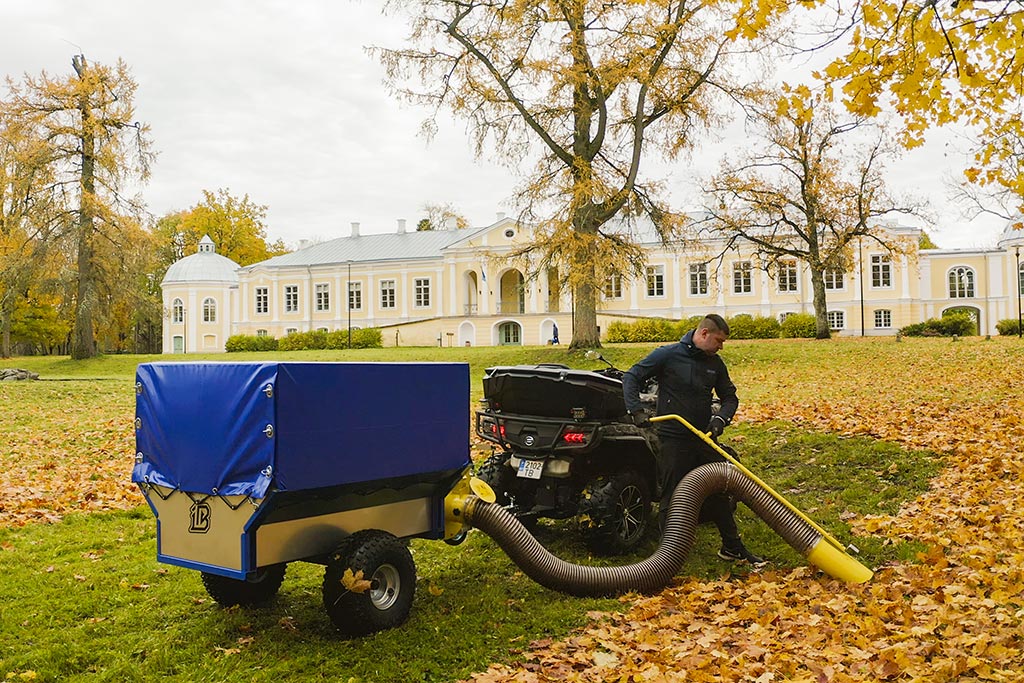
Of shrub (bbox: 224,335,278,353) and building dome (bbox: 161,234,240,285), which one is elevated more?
building dome (bbox: 161,234,240,285)

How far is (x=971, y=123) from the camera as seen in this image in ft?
34.3

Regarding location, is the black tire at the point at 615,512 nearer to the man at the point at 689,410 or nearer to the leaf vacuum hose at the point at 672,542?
the man at the point at 689,410

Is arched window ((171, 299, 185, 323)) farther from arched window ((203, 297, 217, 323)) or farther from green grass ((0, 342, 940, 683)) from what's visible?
green grass ((0, 342, 940, 683))

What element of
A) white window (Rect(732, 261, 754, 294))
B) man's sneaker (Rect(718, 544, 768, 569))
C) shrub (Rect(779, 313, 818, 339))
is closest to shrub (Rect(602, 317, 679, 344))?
shrub (Rect(779, 313, 818, 339))

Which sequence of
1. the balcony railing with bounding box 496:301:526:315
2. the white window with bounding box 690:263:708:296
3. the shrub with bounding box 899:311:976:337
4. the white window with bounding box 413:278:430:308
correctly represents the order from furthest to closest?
the white window with bounding box 413:278:430:308 → the balcony railing with bounding box 496:301:526:315 → the white window with bounding box 690:263:708:296 → the shrub with bounding box 899:311:976:337

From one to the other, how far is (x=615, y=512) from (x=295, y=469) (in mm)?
3099

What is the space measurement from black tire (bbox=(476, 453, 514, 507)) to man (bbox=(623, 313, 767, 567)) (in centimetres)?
136

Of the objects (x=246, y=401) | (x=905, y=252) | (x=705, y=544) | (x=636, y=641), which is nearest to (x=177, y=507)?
(x=246, y=401)

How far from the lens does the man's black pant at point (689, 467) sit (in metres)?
7.23

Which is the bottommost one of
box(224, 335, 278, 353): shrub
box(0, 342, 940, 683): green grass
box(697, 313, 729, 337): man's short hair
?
box(0, 342, 940, 683): green grass

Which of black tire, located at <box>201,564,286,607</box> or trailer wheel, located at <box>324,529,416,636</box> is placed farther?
black tire, located at <box>201,564,286,607</box>

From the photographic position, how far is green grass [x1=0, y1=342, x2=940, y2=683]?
522cm

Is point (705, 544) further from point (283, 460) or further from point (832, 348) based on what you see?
point (832, 348)

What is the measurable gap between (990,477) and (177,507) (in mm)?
8055
